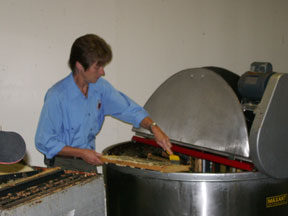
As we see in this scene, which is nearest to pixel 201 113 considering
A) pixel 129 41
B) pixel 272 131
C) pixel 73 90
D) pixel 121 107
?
pixel 272 131

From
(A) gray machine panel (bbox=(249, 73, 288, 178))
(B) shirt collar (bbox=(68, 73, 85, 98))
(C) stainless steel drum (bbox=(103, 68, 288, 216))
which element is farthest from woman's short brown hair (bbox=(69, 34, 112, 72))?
(A) gray machine panel (bbox=(249, 73, 288, 178))

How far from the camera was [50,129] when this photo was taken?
175 cm

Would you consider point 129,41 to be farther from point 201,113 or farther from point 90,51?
point 201,113

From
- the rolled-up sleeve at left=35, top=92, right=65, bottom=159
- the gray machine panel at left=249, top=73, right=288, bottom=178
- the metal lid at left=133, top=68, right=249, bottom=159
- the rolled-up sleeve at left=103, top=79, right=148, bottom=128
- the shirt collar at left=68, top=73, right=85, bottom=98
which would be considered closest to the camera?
the gray machine panel at left=249, top=73, right=288, bottom=178

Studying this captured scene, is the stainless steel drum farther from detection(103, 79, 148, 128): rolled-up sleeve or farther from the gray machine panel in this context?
detection(103, 79, 148, 128): rolled-up sleeve

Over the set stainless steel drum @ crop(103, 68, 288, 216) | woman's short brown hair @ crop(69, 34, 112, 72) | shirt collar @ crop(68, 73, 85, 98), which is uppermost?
woman's short brown hair @ crop(69, 34, 112, 72)

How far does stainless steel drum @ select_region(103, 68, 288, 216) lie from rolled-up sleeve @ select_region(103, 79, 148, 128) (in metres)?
0.35

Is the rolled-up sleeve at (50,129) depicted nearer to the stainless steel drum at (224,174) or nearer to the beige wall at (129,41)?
the stainless steel drum at (224,174)

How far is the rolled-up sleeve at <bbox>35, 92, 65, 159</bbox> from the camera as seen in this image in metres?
1.73

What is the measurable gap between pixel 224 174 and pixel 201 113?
0.37 m

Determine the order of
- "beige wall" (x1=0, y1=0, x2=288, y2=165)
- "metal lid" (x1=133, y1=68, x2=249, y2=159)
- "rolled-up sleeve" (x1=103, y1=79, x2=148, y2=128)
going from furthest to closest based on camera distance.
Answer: "beige wall" (x1=0, y1=0, x2=288, y2=165) < "rolled-up sleeve" (x1=103, y1=79, x2=148, y2=128) < "metal lid" (x1=133, y1=68, x2=249, y2=159)

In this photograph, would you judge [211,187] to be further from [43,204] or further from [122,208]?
[43,204]

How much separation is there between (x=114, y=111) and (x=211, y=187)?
78 cm

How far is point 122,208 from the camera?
1.67 m
